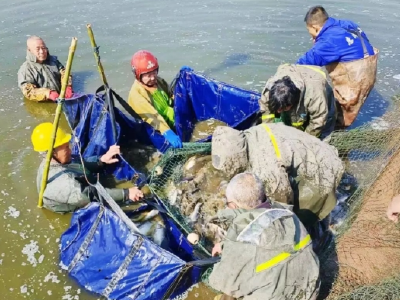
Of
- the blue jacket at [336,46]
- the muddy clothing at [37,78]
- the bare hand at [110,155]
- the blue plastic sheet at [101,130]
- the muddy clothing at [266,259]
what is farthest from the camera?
the muddy clothing at [37,78]

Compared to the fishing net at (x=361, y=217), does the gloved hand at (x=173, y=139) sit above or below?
above

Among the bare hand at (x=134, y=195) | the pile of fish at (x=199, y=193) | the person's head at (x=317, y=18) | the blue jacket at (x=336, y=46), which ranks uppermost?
the person's head at (x=317, y=18)

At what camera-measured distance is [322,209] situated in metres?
4.05

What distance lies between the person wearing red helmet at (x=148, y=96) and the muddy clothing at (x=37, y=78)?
7.57ft

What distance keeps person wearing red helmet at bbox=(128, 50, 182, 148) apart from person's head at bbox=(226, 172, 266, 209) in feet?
7.72

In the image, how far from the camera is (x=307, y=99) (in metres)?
4.54

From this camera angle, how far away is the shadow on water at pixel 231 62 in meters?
8.47

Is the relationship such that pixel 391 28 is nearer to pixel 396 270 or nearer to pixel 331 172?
pixel 331 172

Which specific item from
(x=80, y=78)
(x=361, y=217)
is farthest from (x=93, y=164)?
(x=80, y=78)

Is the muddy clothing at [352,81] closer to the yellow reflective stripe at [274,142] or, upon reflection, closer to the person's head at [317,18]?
the person's head at [317,18]

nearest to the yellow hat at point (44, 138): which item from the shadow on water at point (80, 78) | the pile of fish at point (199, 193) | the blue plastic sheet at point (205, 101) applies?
the pile of fish at point (199, 193)

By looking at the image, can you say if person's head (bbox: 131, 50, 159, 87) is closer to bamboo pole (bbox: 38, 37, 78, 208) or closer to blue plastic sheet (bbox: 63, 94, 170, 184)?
blue plastic sheet (bbox: 63, 94, 170, 184)

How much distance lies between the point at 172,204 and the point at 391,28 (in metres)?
8.11

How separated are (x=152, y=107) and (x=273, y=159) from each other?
2.40 meters
